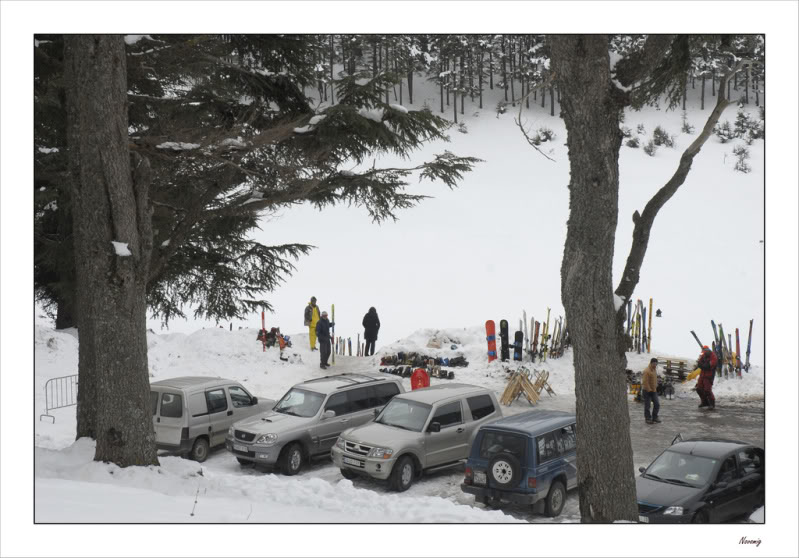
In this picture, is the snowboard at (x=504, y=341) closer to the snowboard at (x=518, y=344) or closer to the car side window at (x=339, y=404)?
the snowboard at (x=518, y=344)

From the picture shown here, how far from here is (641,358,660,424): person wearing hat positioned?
14633 mm

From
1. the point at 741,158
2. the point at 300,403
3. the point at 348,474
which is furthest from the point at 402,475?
the point at 741,158

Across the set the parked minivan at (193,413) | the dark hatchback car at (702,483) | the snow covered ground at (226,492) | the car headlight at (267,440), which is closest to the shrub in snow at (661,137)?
the snow covered ground at (226,492)

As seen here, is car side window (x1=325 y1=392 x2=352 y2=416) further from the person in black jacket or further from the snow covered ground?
the person in black jacket

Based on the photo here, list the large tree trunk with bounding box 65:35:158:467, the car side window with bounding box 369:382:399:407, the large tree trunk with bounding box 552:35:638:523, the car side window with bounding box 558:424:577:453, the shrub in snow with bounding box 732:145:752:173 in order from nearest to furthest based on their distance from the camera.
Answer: the large tree trunk with bounding box 552:35:638:523 → the large tree trunk with bounding box 65:35:158:467 → the car side window with bounding box 558:424:577:453 → the car side window with bounding box 369:382:399:407 → the shrub in snow with bounding box 732:145:752:173

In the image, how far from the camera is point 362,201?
42.4ft

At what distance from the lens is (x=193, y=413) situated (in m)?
12.8

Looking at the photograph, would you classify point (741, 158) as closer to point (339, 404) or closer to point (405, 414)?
point (405, 414)

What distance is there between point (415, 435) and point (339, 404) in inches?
84.0

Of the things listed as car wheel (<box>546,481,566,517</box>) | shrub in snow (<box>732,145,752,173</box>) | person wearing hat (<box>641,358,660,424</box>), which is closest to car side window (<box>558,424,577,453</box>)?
car wheel (<box>546,481,566,517</box>)

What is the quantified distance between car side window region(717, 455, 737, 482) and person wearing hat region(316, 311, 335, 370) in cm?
1217

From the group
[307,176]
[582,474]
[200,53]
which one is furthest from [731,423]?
[200,53]

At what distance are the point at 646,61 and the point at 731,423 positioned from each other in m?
10.5

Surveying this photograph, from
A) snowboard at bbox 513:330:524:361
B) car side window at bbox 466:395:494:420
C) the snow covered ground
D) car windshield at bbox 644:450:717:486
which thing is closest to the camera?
the snow covered ground
